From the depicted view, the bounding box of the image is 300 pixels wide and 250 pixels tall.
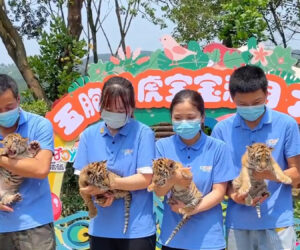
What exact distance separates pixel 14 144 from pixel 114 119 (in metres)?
0.65

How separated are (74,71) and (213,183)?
5.94m

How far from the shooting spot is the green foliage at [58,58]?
27.7ft

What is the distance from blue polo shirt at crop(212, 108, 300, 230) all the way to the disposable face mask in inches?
27.6

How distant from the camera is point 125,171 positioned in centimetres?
303

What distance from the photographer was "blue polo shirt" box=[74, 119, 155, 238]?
3.02m

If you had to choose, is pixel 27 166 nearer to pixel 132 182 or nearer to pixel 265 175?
pixel 132 182

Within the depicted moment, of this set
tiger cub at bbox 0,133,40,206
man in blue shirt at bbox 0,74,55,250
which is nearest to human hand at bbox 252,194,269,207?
man in blue shirt at bbox 0,74,55,250

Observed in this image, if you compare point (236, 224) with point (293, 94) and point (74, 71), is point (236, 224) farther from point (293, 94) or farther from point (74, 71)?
point (74, 71)

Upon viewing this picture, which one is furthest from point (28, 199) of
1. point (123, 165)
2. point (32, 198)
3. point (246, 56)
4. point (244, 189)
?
point (246, 56)

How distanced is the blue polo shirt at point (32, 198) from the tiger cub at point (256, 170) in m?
1.24

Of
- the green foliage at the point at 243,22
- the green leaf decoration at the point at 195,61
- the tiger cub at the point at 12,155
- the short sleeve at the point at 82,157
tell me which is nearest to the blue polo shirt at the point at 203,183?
the short sleeve at the point at 82,157

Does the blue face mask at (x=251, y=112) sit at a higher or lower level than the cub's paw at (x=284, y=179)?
higher

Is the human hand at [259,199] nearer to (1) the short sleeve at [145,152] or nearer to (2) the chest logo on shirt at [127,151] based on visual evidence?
(1) the short sleeve at [145,152]

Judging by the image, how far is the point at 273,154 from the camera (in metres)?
3.06
